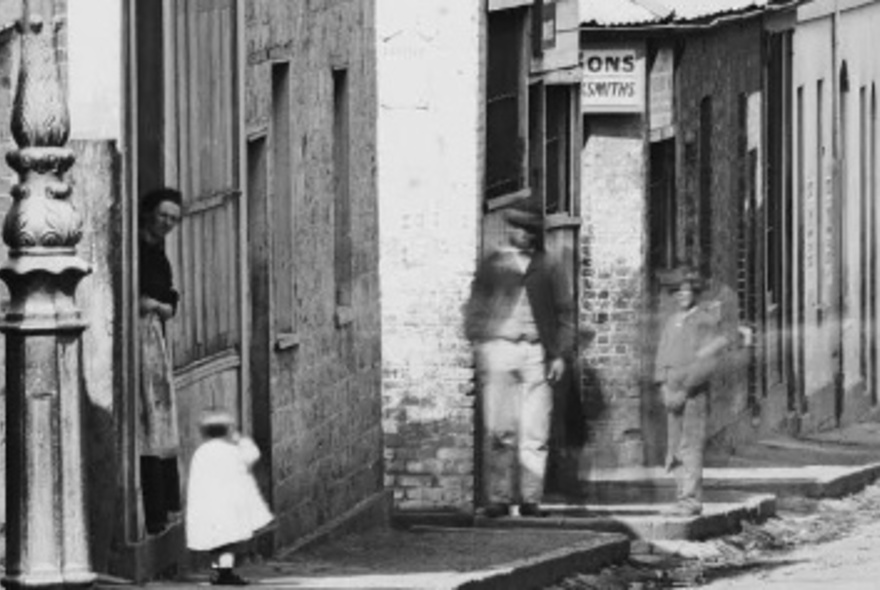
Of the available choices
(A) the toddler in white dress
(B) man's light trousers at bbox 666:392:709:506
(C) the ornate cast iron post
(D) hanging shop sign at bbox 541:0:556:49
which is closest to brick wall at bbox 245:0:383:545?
(B) man's light trousers at bbox 666:392:709:506

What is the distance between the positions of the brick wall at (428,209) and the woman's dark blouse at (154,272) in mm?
7026

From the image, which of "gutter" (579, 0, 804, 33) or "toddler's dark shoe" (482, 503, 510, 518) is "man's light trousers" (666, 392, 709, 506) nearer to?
"toddler's dark shoe" (482, 503, 510, 518)

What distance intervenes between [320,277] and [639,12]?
8618 millimetres

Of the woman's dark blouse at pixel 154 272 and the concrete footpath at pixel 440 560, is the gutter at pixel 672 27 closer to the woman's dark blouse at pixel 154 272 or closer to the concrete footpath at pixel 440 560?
the concrete footpath at pixel 440 560

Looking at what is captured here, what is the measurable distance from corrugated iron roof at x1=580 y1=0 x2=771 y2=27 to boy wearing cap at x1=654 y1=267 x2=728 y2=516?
4874 mm

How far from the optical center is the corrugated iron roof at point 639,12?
102ft

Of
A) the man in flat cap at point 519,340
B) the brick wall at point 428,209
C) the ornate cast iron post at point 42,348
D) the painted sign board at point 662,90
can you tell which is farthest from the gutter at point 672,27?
the ornate cast iron post at point 42,348

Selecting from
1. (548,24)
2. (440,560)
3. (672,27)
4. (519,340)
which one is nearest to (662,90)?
(672,27)

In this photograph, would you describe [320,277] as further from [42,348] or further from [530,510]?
[42,348]

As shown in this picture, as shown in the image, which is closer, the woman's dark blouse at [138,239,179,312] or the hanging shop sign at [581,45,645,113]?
the woman's dark blouse at [138,239,179,312]

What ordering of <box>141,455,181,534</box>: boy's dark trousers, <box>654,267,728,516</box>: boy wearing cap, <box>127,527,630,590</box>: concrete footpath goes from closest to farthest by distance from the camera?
<box>141,455,181,534</box>: boy's dark trousers
<box>127,527,630,590</box>: concrete footpath
<box>654,267,728,516</box>: boy wearing cap

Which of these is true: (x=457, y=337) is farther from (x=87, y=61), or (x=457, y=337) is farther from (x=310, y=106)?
(x=87, y=61)

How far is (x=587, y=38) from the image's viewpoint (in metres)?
31.0

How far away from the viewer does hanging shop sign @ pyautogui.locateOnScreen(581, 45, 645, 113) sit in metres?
31.1
